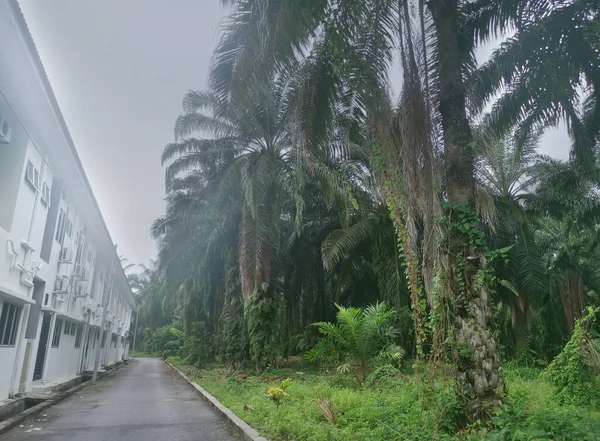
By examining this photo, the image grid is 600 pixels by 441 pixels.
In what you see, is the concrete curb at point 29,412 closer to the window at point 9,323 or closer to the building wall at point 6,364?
the building wall at point 6,364

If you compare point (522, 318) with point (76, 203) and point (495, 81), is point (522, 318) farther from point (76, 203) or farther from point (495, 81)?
point (76, 203)

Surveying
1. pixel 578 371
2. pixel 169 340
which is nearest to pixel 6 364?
pixel 578 371

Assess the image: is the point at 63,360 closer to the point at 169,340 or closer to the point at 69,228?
the point at 69,228

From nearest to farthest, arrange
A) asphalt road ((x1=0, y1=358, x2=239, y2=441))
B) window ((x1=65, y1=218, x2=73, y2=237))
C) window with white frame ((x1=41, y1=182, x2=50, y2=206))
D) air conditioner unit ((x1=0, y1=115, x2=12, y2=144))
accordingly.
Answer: asphalt road ((x1=0, y1=358, x2=239, y2=441)), air conditioner unit ((x1=0, y1=115, x2=12, y2=144)), window with white frame ((x1=41, y1=182, x2=50, y2=206)), window ((x1=65, y1=218, x2=73, y2=237))

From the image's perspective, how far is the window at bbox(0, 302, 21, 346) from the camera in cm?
1015

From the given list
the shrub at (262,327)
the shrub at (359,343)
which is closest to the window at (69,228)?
the shrub at (262,327)

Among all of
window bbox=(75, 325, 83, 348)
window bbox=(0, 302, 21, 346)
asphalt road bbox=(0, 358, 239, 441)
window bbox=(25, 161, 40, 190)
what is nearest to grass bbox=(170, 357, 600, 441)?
asphalt road bbox=(0, 358, 239, 441)

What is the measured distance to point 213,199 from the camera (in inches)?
728

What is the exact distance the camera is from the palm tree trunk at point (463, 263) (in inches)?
218

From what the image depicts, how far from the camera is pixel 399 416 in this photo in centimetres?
677

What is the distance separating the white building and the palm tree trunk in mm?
6058

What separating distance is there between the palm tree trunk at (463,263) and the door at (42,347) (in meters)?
13.3

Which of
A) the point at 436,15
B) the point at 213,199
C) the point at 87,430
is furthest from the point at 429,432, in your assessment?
the point at 213,199

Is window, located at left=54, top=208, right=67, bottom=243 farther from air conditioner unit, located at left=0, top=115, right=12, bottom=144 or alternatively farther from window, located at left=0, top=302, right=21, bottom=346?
air conditioner unit, located at left=0, top=115, right=12, bottom=144
